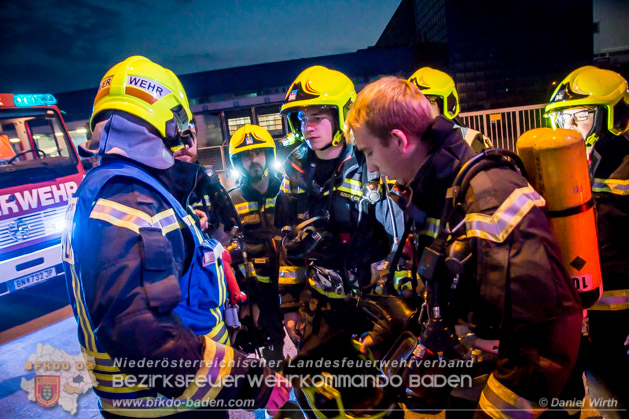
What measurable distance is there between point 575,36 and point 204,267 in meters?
20.0

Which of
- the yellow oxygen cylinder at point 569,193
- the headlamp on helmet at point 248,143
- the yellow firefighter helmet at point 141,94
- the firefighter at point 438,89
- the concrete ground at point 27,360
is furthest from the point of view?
the headlamp on helmet at point 248,143

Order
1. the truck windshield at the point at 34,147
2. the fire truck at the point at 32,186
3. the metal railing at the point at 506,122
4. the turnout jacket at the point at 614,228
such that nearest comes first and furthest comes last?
the turnout jacket at the point at 614,228 → the fire truck at the point at 32,186 → the truck windshield at the point at 34,147 → the metal railing at the point at 506,122

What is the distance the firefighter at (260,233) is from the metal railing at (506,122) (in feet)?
20.0

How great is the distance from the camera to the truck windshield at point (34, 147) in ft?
16.9

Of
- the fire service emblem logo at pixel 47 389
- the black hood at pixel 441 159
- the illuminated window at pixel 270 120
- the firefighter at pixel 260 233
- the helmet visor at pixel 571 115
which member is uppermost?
the illuminated window at pixel 270 120

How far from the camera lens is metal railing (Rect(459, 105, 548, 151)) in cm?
827

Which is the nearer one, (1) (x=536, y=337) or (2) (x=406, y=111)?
(1) (x=536, y=337)

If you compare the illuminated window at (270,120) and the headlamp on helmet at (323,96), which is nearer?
the headlamp on helmet at (323,96)

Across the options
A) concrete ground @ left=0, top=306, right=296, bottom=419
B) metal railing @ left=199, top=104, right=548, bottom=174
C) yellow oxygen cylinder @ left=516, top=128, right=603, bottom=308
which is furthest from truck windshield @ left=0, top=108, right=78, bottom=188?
metal railing @ left=199, top=104, right=548, bottom=174

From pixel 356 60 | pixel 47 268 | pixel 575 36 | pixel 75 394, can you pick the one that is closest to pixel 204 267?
pixel 75 394

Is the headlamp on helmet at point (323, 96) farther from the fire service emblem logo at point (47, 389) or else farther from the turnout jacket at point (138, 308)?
the fire service emblem logo at point (47, 389)

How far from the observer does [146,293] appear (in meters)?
1.23

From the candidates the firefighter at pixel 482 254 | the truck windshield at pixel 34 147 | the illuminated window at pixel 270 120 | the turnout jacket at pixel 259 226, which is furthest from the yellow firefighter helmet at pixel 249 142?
the illuminated window at pixel 270 120

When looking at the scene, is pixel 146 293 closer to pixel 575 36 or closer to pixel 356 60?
pixel 575 36
